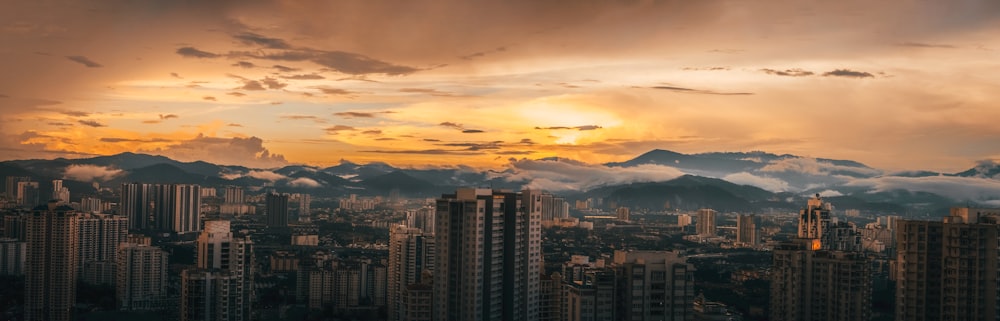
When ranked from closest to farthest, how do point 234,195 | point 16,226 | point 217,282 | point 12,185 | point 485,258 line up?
point 485,258 → point 217,282 → point 12,185 → point 16,226 → point 234,195

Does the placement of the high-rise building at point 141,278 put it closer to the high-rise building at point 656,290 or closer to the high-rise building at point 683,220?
the high-rise building at point 656,290

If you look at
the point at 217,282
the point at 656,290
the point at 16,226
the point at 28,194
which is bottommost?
the point at 217,282

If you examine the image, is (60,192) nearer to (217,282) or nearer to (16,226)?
(16,226)

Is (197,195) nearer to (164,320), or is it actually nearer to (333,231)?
(333,231)

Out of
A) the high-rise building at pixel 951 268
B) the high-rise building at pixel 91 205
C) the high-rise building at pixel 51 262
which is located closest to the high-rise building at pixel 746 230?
the high-rise building at pixel 951 268

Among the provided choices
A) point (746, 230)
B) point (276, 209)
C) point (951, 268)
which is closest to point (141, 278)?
point (276, 209)

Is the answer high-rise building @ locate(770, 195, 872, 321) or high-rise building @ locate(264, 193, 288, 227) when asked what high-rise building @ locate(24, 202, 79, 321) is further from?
high-rise building @ locate(770, 195, 872, 321)

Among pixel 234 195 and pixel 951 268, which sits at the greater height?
pixel 234 195

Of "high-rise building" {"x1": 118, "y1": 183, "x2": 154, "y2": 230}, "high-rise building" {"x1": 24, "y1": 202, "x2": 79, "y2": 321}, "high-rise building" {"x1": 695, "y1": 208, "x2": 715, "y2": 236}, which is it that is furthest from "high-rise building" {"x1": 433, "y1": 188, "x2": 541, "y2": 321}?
"high-rise building" {"x1": 118, "y1": 183, "x2": 154, "y2": 230}
